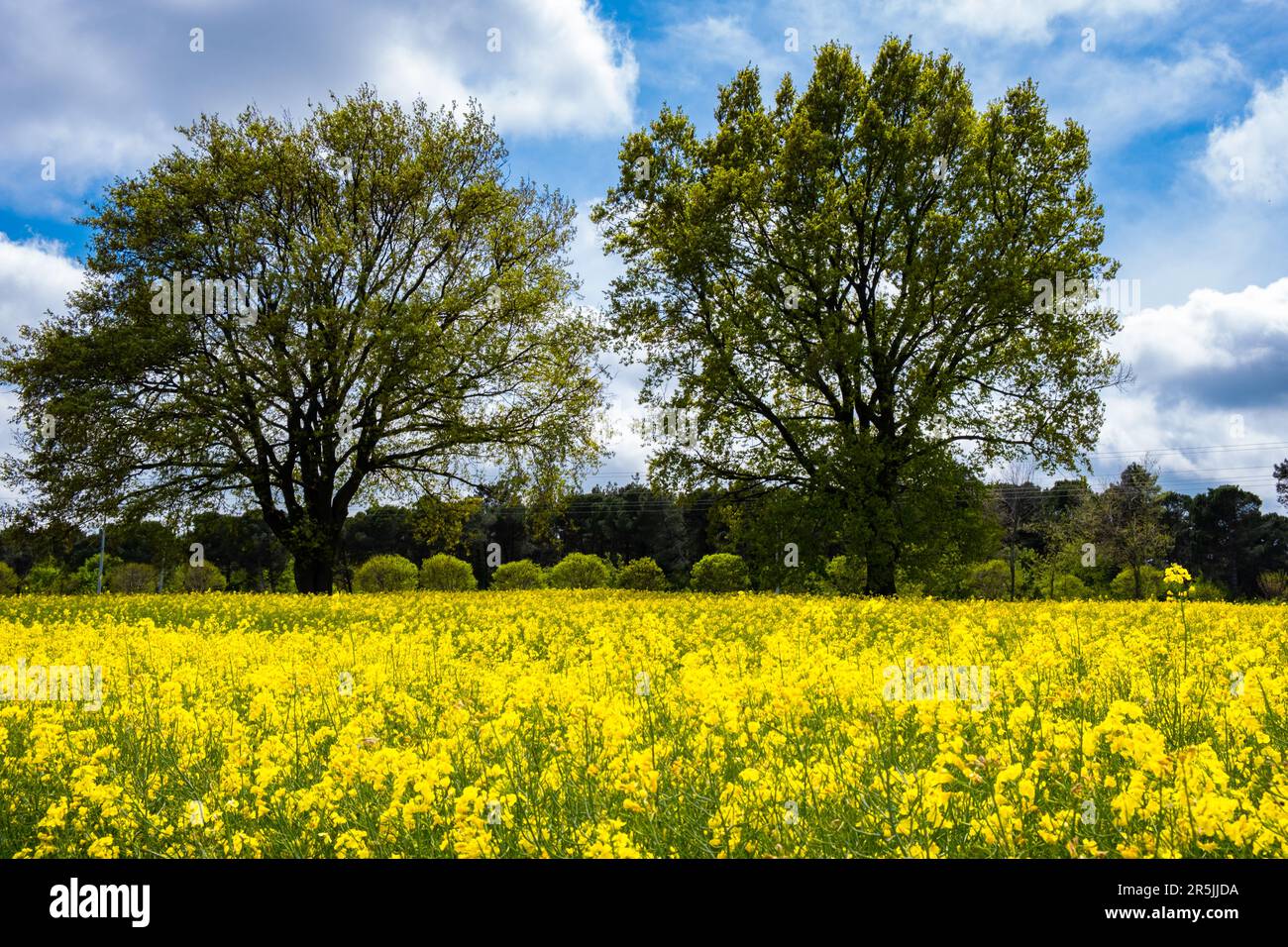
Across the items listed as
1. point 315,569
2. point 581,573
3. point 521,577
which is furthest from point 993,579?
point 315,569

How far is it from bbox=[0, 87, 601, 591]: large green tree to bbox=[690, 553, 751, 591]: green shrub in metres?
11.8

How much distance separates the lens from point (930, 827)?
11.3 ft

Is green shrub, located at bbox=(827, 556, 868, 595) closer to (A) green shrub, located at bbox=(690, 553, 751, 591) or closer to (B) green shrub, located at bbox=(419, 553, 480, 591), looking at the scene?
(A) green shrub, located at bbox=(690, 553, 751, 591)

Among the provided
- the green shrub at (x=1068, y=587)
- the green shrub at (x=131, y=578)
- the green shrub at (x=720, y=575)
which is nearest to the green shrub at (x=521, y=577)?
the green shrub at (x=720, y=575)

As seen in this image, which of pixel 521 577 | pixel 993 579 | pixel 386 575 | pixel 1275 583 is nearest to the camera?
pixel 521 577

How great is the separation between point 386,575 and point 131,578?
76.3 ft

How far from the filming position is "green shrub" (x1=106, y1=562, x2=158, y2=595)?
180ft

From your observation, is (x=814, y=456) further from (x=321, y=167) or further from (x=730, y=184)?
(x=321, y=167)

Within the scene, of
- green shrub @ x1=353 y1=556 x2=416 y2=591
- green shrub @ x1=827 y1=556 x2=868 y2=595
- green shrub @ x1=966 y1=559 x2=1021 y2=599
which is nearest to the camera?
green shrub @ x1=827 y1=556 x2=868 y2=595

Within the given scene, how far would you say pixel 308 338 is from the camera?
2273 centimetres

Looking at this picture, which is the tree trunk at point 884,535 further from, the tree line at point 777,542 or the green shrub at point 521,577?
the green shrub at point 521,577

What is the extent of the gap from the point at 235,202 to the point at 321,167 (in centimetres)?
255

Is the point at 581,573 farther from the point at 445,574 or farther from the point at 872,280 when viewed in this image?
the point at 872,280

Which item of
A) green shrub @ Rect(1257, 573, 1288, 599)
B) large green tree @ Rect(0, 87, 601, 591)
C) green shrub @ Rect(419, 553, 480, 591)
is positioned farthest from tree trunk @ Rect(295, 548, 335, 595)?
green shrub @ Rect(1257, 573, 1288, 599)
